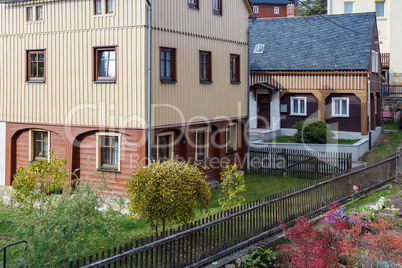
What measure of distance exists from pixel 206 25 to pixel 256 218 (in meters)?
10.4

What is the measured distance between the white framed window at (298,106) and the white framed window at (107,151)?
18.2 metres

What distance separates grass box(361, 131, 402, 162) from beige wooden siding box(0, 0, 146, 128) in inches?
591

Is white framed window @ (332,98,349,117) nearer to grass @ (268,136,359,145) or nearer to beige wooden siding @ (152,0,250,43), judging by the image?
grass @ (268,136,359,145)

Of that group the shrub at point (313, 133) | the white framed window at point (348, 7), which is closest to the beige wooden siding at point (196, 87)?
the shrub at point (313, 133)

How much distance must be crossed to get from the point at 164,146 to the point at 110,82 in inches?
120

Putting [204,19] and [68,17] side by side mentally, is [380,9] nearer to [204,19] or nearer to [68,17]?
[204,19]

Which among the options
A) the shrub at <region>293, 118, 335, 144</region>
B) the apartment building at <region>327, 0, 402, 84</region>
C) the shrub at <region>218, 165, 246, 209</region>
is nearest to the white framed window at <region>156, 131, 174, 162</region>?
the shrub at <region>218, 165, 246, 209</region>

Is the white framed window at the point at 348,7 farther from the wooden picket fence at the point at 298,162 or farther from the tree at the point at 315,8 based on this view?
the wooden picket fence at the point at 298,162

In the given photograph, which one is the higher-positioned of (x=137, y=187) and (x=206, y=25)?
(x=206, y=25)

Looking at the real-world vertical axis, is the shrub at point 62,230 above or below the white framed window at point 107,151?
below

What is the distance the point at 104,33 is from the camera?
687 inches

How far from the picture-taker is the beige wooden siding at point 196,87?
17734mm

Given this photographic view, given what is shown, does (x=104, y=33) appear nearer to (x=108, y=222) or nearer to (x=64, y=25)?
(x=64, y=25)

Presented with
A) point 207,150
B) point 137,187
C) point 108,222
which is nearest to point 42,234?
point 108,222
